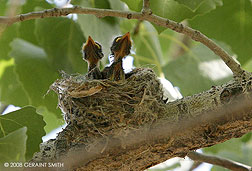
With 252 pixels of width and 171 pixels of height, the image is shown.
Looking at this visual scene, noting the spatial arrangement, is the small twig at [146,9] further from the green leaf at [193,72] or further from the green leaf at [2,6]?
the green leaf at [2,6]

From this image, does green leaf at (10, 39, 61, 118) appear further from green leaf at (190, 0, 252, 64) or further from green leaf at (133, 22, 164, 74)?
green leaf at (190, 0, 252, 64)

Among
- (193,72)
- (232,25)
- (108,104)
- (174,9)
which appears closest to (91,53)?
(193,72)

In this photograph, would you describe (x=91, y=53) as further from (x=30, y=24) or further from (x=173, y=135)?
(x=173, y=135)

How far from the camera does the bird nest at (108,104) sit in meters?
2.50

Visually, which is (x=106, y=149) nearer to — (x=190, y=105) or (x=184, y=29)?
(x=190, y=105)

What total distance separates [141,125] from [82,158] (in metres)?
0.38

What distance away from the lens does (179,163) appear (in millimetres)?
3830

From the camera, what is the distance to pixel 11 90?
3.67 m

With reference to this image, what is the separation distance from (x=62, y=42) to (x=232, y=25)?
4.37 feet

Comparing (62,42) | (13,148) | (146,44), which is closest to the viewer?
(13,148)

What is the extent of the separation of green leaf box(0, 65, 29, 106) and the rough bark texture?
131 centimetres

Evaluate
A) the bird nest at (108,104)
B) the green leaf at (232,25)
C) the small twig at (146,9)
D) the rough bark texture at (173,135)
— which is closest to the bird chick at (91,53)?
the bird nest at (108,104)

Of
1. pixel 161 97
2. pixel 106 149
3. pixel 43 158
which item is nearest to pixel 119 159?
pixel 106 149

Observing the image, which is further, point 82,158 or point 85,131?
point 85,131
